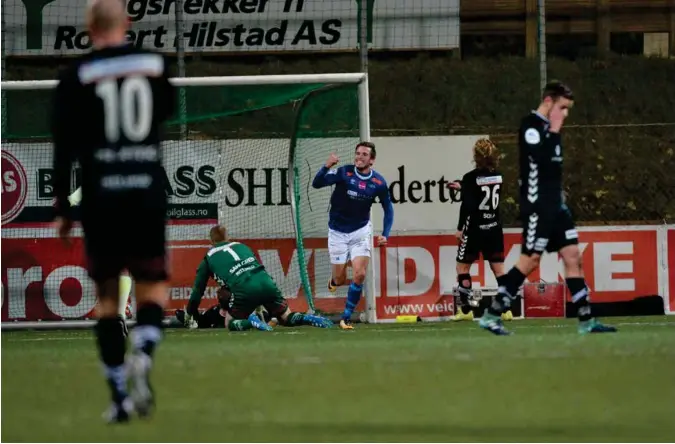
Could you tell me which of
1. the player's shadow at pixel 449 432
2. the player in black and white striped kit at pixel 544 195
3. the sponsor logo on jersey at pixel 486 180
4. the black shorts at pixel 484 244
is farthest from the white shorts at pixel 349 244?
the player's shadow at pixel 449 432

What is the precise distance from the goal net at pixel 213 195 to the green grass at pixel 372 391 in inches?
163

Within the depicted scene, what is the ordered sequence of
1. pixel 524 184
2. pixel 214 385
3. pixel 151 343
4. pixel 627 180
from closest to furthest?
pixel 151 343
pixel 214 385
pixel 524 184
pixel 627 180

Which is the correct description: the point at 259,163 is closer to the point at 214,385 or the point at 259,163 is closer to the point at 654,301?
the point at 654,301

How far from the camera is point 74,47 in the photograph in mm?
20875

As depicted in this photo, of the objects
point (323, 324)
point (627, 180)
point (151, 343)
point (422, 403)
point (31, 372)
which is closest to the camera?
point (151, 343)

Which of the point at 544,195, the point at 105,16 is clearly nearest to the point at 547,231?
the point at 544,195

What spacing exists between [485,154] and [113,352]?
9.46 metres

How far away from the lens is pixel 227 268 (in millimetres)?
14336

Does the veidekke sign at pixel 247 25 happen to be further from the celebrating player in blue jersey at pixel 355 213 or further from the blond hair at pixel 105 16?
the blond hair at pixel 105 16

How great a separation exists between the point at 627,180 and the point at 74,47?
7387 millimetres

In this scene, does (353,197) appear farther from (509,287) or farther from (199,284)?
(509,287)

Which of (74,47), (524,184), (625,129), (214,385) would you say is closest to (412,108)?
(625,129)

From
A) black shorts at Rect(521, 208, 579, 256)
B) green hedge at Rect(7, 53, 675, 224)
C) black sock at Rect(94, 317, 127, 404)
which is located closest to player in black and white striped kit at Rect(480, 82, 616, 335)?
black shorts at Rect(521, 208, 579, 256)

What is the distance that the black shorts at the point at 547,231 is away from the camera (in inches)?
466
